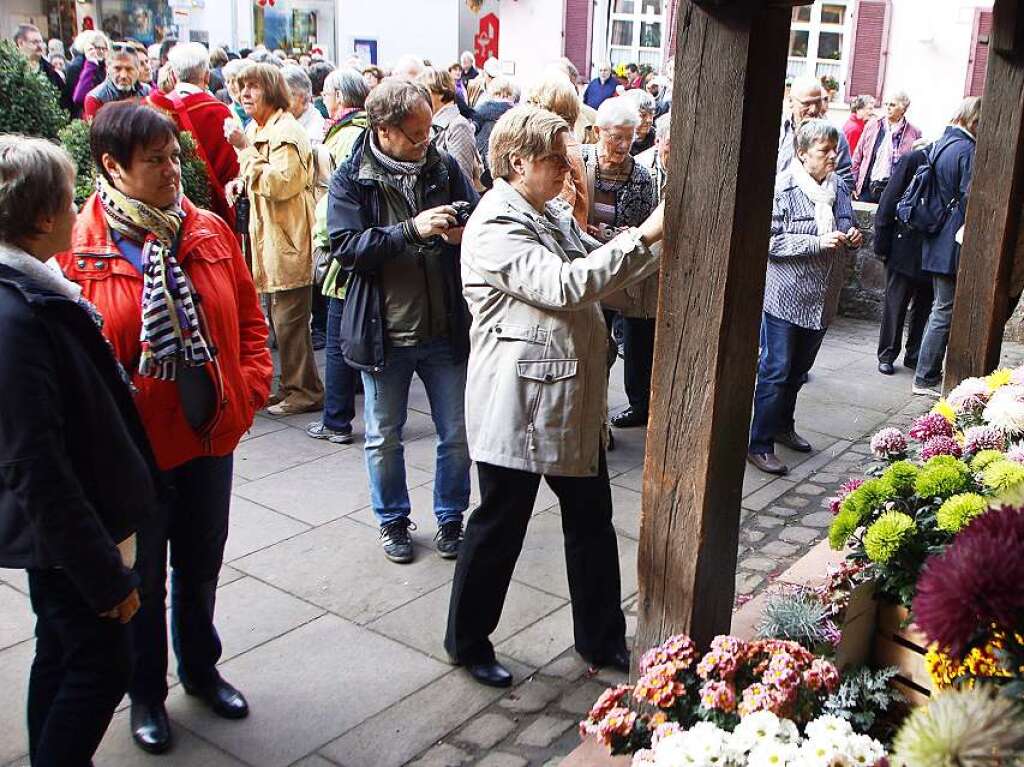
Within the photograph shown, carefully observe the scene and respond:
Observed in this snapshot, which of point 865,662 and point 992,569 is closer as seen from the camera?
point 992,569

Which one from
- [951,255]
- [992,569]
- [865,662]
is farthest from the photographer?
[951,255]

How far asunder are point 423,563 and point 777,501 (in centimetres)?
198

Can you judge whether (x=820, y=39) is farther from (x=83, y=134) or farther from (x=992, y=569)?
(x=992, y=569)

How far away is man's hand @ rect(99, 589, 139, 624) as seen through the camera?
8.45 ft

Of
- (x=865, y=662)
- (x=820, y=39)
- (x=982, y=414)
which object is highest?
(x=820, y=39)

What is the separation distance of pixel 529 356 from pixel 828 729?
1.42 meters

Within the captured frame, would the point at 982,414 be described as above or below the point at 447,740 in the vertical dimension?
above

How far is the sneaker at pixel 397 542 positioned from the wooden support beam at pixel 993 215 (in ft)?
8.47

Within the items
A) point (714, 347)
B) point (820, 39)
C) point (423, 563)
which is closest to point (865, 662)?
point (714, 347)

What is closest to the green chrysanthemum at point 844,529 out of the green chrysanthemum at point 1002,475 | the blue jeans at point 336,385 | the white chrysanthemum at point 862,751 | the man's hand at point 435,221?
the green chrysanthemum at point 1002,475

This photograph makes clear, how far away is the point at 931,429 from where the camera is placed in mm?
4047

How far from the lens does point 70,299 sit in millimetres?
2502

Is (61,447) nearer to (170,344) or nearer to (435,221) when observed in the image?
(170,344)

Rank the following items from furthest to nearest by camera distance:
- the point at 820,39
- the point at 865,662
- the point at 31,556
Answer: the point at 820,39
the point at 865,662
the point at 31,556
